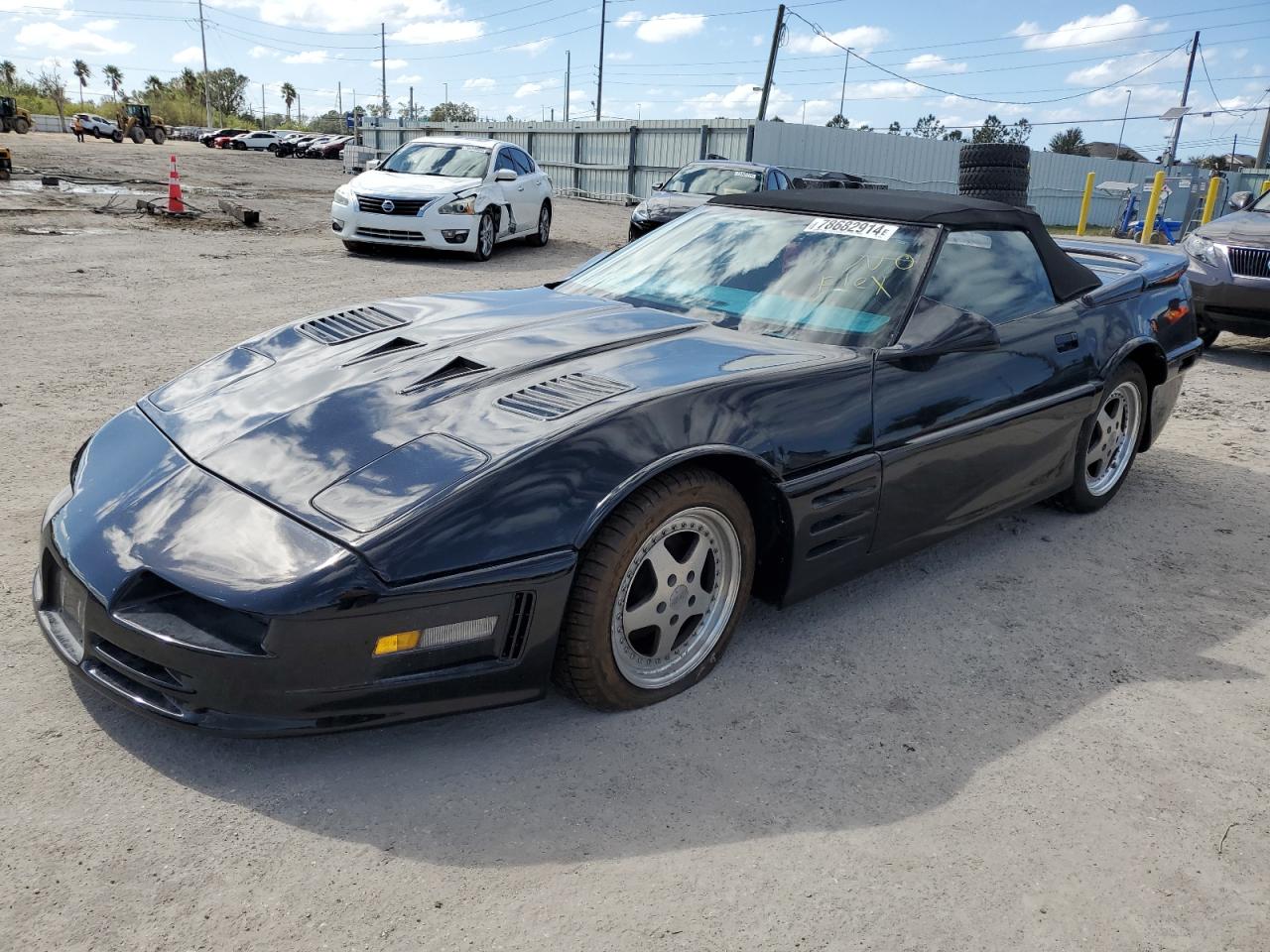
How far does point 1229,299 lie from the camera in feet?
27.6

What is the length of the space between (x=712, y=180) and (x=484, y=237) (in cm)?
400

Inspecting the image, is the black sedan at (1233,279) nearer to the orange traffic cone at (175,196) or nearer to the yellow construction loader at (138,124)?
the orange traffic cone at (175,196)

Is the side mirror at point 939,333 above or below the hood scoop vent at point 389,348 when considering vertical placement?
A: above

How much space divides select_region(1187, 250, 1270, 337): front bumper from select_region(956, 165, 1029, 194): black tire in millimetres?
1996

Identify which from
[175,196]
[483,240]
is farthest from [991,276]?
[175,196]

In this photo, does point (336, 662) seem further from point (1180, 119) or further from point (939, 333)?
point (1180, 119)

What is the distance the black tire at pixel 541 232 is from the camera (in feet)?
46.6

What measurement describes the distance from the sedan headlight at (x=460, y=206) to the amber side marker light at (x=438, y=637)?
A: 10.2 metres

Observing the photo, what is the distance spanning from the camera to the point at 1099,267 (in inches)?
186

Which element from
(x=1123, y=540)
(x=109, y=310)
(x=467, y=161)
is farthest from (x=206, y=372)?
(x=467, y=161)

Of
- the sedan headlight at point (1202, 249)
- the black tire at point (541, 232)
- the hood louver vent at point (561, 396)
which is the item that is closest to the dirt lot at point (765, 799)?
the hood louver vent at point (561, 396)

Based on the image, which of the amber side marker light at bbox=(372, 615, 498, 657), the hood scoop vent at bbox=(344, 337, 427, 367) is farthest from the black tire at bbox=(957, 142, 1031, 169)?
the amber side marker light at bbox=(372, 615, 498, 657)

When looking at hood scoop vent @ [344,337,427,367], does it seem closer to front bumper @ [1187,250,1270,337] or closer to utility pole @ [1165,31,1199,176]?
front bumper @ [1187,250,1270,337]

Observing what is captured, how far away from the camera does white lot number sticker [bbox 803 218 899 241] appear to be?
11.8 feet
